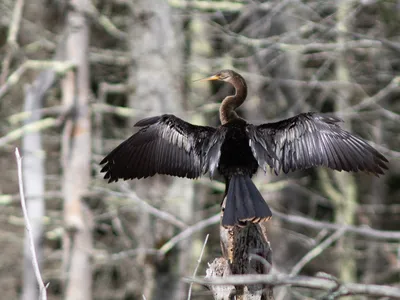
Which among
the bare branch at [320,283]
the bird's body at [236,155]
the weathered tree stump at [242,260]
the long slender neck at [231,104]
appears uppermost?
the long slender neck at [231,104]

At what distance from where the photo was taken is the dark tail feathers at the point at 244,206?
Result: 3027 mm

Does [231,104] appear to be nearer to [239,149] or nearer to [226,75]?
[226,75]

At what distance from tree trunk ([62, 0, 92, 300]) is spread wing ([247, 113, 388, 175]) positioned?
142 inches

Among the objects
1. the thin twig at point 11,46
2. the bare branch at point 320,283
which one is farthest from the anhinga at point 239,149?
the bare branch at point 320,283

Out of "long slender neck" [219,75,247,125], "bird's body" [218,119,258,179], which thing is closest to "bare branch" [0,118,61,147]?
"long slender neck" [219,75,247,125]

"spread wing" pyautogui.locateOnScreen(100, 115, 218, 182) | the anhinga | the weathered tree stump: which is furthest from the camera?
"spread wing" pyautogui.locateOnScreen(100, 115, 218, 182)

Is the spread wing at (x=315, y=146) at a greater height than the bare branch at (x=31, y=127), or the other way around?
the bare branch at (x=31, y=127)

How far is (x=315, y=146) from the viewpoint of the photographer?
150 inches

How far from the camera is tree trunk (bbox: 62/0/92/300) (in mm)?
6977

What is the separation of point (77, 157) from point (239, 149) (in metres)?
3.65

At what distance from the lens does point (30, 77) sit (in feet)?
34.7

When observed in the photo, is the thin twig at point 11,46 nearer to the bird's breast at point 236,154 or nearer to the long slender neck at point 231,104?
the long slender neck at point 231,104

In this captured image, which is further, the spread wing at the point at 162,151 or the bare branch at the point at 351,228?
the bare branch at the point at 351,228

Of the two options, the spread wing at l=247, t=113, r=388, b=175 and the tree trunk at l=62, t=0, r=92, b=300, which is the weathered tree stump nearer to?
the spread wing at l=247, t=113, r=388, b=175
